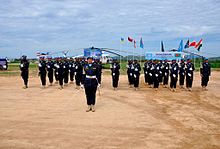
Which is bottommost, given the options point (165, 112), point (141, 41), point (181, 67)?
point (165, 112)

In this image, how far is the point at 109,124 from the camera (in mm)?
7844

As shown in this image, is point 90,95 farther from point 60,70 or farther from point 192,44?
point 192,44

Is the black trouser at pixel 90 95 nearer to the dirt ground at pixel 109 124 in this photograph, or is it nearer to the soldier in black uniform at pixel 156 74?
the dirt ground at pixel 109 124

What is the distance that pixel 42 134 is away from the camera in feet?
22.0

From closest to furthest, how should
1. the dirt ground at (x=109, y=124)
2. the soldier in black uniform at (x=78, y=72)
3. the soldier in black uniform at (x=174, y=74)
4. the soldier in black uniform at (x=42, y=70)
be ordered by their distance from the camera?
the dirt ground at (x=109, y=124) < the soldier in black uniform at (x=174, y=74) < the soldier in black uniform at (x=42, y=70) < the soldier in black uniform at (x=78, y=72)

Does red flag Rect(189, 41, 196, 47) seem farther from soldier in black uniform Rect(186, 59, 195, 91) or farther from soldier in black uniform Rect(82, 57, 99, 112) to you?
soldier in black uniform Rect(82, 57, 99, 112)

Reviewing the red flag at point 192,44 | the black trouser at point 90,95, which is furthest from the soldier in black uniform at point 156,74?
the red flag at point 192,44

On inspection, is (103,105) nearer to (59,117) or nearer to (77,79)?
(59,117)

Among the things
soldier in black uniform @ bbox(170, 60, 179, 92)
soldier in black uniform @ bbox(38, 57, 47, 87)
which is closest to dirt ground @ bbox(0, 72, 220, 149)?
soldier in black uniform @ bbox(170, 60, 179, 92)

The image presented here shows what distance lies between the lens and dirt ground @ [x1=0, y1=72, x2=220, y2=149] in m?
6.10

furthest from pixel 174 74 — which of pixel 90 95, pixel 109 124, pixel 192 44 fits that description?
pixel 192 44

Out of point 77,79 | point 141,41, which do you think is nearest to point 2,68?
point 141,41

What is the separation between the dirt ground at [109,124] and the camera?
610cm

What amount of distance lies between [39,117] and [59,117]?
26.1 inches
